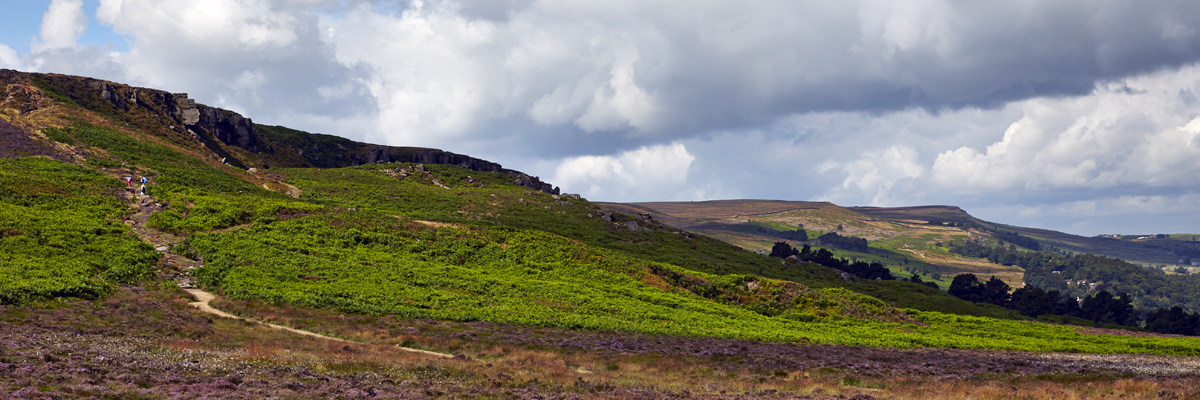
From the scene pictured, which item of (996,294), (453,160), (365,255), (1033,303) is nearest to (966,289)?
(996,294)

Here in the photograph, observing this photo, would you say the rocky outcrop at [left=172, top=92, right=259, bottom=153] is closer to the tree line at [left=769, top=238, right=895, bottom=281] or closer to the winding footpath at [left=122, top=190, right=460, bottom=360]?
the winding footpath at [left=122, top=190, right=460, bottom=360]

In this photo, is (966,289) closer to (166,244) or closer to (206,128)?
(166,244)

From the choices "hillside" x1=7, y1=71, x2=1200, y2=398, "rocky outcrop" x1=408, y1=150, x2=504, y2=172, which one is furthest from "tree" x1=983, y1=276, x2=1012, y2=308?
"rocky outcrop" x1=408, y1=150, x2=504, y2=172

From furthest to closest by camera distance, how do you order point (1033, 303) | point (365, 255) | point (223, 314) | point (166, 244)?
point (1033, 303) → point (365, 255) → point (166, 244) → point (223, 314)

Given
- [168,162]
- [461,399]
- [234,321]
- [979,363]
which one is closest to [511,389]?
[461,399]

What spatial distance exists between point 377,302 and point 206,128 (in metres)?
110

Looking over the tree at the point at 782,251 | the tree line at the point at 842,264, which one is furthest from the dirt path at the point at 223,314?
the tree at the point at 782,251

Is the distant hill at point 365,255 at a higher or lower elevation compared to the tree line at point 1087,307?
higher

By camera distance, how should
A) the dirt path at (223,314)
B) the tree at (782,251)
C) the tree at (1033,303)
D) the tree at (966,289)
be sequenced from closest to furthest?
the dirt path at (223,314) < the tree at (1033,303) < the tree at (966,289) < the tree at (782,251)

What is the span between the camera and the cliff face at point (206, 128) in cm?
10650

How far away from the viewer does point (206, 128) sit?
129 metres

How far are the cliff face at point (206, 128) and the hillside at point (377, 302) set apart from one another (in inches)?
102

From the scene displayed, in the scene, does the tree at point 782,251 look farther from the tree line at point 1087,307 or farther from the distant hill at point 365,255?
the distant hill at point 365,255

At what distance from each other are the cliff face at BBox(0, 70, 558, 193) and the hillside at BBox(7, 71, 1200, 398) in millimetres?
2601
